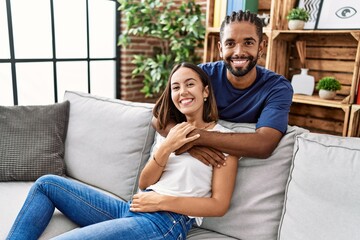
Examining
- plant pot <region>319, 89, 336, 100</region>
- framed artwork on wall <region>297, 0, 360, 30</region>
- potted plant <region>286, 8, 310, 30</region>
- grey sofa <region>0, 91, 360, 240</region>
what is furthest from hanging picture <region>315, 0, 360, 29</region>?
grey sofa <region>0, 91, 360, 240</region>

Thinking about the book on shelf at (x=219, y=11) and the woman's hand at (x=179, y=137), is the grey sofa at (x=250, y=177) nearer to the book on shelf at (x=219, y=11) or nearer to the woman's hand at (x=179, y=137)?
the woman's hand at (x=179, y=137)

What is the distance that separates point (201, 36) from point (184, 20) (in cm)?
21

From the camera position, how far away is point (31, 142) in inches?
72.4

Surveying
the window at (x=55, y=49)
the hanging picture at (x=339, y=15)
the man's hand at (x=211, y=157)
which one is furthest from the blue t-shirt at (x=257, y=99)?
the window at (x=55, y=49)

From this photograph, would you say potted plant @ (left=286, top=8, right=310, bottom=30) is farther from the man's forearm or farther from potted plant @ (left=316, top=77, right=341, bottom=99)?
the man's forearm

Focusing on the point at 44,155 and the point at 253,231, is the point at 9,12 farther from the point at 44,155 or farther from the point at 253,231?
the point at 253,231

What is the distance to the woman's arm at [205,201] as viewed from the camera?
1288 mm

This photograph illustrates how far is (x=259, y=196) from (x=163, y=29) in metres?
2.04

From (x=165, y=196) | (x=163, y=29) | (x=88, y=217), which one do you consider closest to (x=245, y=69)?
(x=165, y=196)

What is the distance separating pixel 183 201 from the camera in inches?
50.9

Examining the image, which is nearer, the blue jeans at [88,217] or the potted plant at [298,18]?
the blue jeans at [88,217]

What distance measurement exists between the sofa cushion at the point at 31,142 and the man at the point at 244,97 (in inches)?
33.4

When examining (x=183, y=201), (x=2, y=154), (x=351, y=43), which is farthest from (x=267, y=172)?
(x=351, y=43)

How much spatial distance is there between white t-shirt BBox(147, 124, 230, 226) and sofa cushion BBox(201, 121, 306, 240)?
5.5 inches
